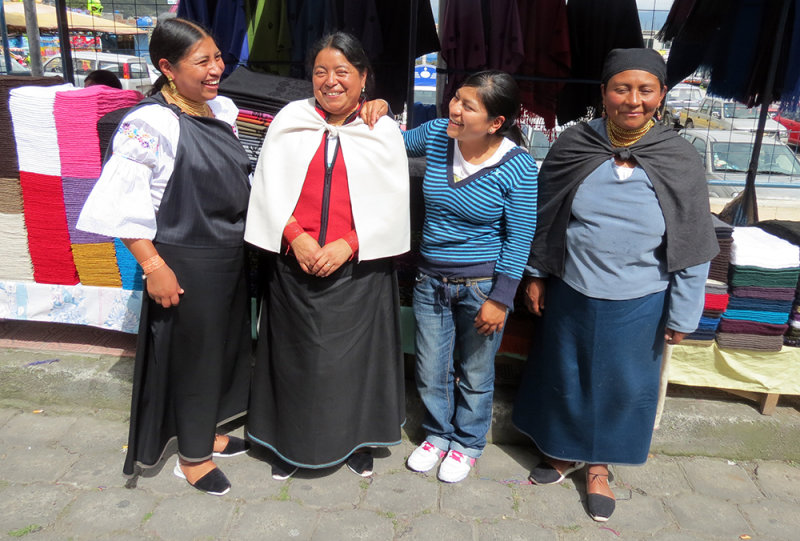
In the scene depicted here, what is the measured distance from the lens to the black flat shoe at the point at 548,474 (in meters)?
2.71

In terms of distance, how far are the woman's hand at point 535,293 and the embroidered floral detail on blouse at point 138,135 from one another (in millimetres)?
1488

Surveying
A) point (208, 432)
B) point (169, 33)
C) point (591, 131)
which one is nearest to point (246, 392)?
point (208, 432)

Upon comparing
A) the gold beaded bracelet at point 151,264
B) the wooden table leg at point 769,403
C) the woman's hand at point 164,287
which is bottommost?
the wooden table leg at point 769,403

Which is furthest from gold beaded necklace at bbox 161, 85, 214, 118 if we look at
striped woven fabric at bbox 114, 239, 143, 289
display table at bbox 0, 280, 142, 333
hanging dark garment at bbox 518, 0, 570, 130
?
hanging dark garment at bbox 518, 0, 570, 130

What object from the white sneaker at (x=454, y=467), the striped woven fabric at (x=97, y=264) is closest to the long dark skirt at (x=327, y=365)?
the white sneaker at (x=454, y=467)

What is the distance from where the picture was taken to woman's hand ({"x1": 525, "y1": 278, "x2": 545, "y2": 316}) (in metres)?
2.57

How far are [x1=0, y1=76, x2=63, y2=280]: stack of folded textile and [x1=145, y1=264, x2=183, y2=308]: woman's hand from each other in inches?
54.5

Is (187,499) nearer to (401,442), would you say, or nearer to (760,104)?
(401,442)

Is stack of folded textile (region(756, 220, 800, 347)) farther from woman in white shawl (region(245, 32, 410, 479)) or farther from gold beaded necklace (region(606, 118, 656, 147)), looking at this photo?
woman in white shawl (region(245, 32, 410, 479))

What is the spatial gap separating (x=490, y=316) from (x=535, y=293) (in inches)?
10.4

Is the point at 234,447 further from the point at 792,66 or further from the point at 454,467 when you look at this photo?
the point at 792,66

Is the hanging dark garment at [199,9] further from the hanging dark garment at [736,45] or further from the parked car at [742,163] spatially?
the parked car at [742,163]

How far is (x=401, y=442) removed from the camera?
2.96 metres

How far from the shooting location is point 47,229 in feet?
10.4
